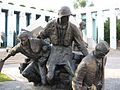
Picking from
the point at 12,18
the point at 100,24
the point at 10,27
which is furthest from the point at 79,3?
the point at 10,27

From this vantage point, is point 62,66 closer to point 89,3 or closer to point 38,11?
point 38,11

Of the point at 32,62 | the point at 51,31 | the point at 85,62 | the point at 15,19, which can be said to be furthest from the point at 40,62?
the point at 15,19

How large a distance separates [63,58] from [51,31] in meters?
0.60

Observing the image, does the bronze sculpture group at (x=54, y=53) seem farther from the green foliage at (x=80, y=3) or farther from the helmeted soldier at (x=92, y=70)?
the green foliage at (x=80, y=3)

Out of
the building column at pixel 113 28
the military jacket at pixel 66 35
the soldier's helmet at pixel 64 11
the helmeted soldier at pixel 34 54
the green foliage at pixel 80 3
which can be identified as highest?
the soldier's helmet at pixel 64 11

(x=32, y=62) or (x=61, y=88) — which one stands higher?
(x=32, y=62)

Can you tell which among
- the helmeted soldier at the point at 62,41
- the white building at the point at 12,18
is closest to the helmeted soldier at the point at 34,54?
the helmeted soldier at the point at 62,41

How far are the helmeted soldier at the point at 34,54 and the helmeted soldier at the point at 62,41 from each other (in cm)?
18

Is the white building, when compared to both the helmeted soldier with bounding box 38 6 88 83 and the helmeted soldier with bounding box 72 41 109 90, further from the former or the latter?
the helmeted soldier with bounding box 72 41 109 90

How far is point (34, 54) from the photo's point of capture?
21.7ft

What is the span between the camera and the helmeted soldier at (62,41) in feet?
20.9

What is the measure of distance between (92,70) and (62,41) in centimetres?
185

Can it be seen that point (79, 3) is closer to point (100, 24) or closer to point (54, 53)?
point (100, 24)

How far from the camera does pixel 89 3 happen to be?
6494 cm
